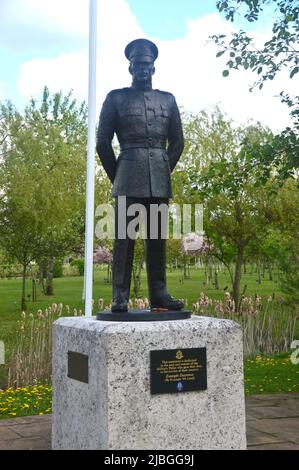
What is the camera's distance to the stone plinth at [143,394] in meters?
4.45

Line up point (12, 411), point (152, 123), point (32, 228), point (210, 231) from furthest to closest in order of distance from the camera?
point (32, 228), point (210, 231), point (12, 411), point (152, 123)

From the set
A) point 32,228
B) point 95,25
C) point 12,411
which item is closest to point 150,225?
point 12,411

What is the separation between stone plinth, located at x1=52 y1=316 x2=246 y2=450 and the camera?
4449 millimetres

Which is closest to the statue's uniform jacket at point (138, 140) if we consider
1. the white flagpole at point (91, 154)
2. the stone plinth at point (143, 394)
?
the stone plinth at point (143, 394)

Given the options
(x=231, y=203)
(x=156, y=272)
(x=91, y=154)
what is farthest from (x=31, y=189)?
(x=156, y=272)

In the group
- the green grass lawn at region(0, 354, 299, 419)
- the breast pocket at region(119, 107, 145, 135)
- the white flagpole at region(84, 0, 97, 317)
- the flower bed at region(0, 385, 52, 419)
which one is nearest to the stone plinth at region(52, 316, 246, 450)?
the breast pocket at region(119, 107, 145, 135)

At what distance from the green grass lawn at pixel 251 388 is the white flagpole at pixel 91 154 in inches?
53.0

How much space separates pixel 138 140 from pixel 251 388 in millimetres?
4465

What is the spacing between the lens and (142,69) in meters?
5.20

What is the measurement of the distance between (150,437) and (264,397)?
11.4 feet

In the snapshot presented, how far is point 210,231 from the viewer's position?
17.7m

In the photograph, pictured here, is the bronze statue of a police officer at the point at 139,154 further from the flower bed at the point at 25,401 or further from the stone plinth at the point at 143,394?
the flower bed at the point at 25,401

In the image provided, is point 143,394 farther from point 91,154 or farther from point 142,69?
point 91,154
